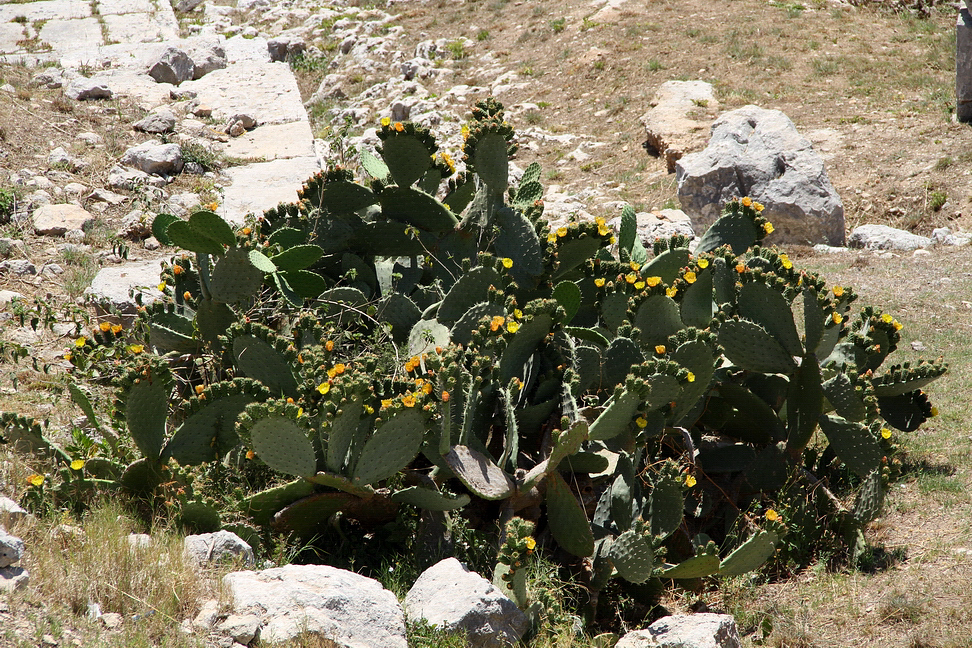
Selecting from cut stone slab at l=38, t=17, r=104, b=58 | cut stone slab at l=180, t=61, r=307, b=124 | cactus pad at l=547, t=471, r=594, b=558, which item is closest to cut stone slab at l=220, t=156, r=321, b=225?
cut stone slab at l=180, t=61, r=307, b=124

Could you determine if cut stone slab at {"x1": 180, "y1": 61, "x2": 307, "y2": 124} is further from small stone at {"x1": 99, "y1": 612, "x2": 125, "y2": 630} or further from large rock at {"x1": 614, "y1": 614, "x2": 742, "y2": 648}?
large rock at {"x1": 614, "y1": 614, "x2": 742, "y2": 648}

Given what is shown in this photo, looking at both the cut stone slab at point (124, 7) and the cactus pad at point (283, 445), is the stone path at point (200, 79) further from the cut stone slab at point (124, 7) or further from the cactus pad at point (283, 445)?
the cactus pad at point (283, 445)

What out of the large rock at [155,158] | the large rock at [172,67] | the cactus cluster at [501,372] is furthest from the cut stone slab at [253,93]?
the cactus cluster at [501,372]

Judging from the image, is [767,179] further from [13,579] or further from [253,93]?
[13,579]

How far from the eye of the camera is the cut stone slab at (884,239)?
29.1ft

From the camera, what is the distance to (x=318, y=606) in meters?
2.63

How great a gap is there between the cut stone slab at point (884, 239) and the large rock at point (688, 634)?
24.0ft

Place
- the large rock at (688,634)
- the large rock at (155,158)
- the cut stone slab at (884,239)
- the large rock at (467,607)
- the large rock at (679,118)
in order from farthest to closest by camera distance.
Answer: the large rock at (679,118)
the cut stone slab at (884,239)
the large rock at (155,158)
the large rock at (688,634)
the large rock at (467,607)

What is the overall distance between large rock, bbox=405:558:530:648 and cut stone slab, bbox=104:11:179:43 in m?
12.7

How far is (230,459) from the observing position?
362cm

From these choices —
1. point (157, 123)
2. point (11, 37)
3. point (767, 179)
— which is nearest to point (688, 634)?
point (157, 123)

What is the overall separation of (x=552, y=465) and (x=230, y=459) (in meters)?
1.55

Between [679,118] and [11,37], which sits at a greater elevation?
[11,37]

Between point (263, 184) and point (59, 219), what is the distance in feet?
6.67
